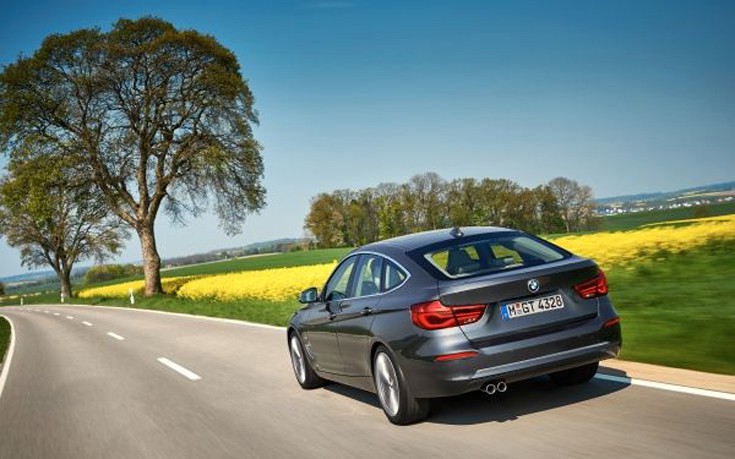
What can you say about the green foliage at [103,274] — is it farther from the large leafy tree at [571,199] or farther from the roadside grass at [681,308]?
the roadside grass at [681,308]

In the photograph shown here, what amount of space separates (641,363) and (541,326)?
2702 millimetres

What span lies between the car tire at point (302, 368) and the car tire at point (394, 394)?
1987mm

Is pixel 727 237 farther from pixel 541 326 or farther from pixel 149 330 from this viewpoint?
pixel 149 330

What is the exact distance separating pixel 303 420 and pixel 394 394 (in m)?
1.14

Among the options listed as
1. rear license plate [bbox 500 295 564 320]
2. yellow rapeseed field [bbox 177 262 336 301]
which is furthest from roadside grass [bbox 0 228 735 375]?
yellow rapeseed field [bbox 177 262 336 301]

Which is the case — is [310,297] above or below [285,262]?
above

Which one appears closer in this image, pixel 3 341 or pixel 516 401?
pixel 516 401

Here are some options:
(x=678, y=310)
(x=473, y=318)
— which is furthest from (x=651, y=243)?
(x=473, y=318)

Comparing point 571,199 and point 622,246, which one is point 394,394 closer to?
point 622,246

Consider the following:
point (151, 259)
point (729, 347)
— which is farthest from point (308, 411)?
point (151, 259)

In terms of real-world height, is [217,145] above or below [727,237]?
above

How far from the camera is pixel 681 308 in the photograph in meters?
10.3

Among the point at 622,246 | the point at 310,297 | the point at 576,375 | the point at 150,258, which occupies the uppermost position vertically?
the point at 150,258

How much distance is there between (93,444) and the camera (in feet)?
20.4
